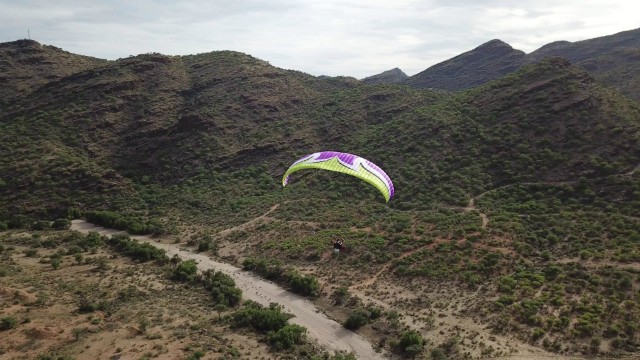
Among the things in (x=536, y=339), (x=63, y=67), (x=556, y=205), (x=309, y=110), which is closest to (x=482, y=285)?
(x=536, y=339)

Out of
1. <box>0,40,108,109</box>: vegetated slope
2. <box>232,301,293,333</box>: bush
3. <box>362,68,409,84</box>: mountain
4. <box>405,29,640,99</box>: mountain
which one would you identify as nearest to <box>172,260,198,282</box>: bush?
<box>232,301,293,333</box>: bush

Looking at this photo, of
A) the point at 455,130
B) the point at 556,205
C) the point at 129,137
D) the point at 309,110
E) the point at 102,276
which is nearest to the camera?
the point at 102,276

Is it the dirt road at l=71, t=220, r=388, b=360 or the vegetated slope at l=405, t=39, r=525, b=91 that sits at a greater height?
the vegetated slope at l=405, t=39, r=525, b=91

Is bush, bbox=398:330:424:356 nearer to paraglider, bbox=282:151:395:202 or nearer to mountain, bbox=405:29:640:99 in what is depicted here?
paraglider, bbox=282:151:395:202

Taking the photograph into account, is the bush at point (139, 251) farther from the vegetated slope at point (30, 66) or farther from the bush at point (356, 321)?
the vegetated slope at point (30, 66)

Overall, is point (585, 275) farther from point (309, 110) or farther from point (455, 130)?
point (309, 110)

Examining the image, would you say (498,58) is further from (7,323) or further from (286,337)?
(7,323)

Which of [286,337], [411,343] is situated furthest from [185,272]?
[411,343]
